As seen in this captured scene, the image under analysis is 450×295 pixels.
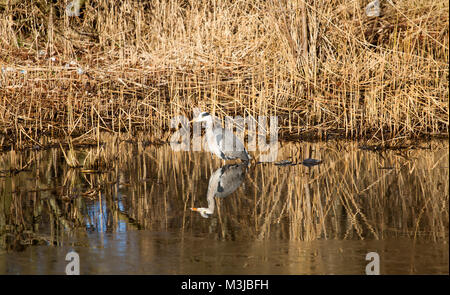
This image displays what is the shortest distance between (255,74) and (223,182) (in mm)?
3494

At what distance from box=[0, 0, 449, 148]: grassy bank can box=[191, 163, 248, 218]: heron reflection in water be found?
163cm

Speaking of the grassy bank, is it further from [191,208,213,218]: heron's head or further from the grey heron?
[191,208,213,218]: heron's head

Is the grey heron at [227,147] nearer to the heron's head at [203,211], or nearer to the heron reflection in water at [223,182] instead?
the heron reflection in water at [223,182]

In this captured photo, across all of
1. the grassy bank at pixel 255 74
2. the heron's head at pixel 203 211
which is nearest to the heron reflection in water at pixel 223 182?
the heron's head at pixel 203 211

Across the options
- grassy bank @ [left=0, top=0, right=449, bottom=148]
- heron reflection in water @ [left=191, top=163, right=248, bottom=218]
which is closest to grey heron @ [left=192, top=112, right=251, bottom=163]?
heron reflection in water @ [left=191, top=163, right=248, bottom=218]

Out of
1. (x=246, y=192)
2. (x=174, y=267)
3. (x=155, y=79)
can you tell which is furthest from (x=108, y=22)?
(x=174, y=267)

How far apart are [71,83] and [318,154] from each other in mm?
3843

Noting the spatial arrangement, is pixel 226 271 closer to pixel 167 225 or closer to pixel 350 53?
pixel 167 225

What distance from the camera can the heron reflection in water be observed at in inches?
207

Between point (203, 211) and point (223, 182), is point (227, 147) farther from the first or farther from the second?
point (203, 211)

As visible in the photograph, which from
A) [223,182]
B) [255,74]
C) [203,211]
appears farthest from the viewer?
[255,74]

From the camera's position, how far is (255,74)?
365 inches

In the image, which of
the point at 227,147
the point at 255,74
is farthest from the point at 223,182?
the point at 255,74

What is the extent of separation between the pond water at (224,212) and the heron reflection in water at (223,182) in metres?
0.02
